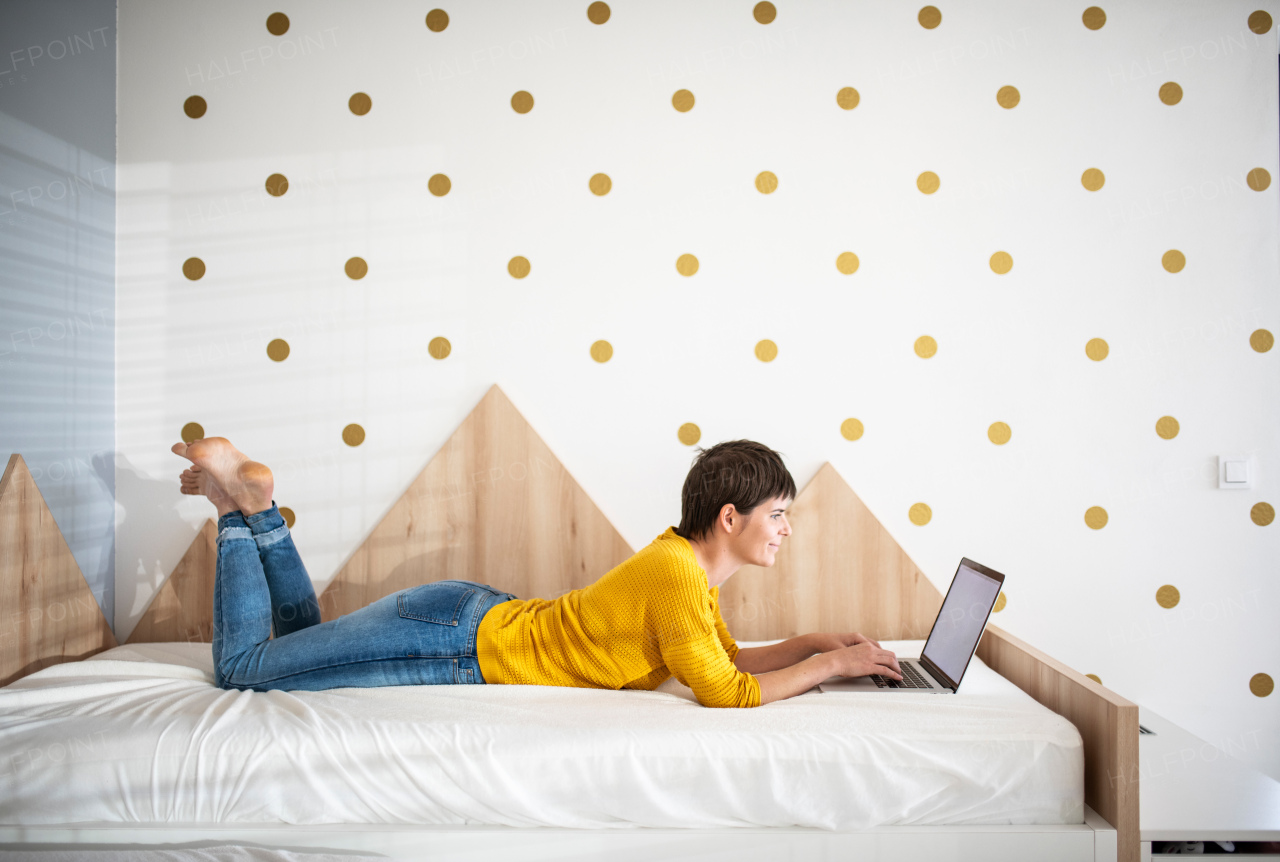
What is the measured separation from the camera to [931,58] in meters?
1.91

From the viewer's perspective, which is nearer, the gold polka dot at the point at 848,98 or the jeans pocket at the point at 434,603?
the jeans pocket at the point at 434,603

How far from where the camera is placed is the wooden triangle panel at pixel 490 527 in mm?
1921

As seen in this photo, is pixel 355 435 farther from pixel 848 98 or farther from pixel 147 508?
pixel 848 98

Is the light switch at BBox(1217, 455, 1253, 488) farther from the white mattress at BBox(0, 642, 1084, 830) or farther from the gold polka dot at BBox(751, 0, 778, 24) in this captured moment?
the gold polka dot at BBox(751, 0, 778, 24)

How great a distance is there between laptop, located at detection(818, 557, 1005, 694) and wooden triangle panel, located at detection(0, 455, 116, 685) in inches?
65.5

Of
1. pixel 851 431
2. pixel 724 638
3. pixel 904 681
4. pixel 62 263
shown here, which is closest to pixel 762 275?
pixel 851 431

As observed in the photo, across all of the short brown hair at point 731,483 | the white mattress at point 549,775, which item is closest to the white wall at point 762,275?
the short brown hair at point 731,483

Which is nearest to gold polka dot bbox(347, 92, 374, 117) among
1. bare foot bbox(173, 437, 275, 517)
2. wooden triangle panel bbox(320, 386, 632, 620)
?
wooden triangle panel bbox(320, 386, 632, 620)

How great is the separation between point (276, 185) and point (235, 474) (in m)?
0.82

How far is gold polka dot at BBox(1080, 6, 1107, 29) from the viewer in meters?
1.90

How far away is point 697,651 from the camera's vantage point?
1.28 metres

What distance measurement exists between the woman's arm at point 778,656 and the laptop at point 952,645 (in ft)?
0.25

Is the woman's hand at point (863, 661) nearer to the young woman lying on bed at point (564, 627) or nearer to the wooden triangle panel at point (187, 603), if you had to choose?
the young woman lying on bed at point (564, 627)

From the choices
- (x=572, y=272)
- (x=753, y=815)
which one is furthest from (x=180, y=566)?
(x=753, y=815)
